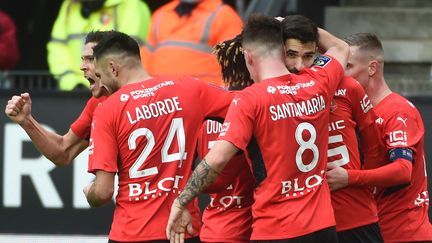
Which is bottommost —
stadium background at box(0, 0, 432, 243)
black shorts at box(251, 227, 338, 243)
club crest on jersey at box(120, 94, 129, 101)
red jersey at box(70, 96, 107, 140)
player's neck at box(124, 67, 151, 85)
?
stadium background at box(0, 0, 432, 243)

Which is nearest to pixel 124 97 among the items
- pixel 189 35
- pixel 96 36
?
pixel 96 36

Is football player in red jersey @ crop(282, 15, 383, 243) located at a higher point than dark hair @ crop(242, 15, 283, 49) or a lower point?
lower

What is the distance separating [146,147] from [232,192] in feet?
1.81

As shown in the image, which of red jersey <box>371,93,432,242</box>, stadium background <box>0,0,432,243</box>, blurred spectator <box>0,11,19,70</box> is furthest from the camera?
blurred spectator <box>0,11,19,70</box>

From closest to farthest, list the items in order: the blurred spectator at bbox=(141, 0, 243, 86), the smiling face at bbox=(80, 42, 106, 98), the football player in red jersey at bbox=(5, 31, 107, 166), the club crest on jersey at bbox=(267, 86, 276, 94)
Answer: the club crest on jersey at bbox=(267, 86, 276, 94), the smiling face at bbox=(80, 42, 106, 98), the football player in red jersey at bbox=(5, 31, 107, 166), the blurred spectator at bbox=(141, 0, 243, 86)

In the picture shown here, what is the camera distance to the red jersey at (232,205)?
6.58 meters

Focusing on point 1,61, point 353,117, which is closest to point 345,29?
point 1,61

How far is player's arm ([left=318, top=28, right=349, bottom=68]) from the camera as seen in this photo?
669cm

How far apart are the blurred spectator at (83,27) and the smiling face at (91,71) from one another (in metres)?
3.49

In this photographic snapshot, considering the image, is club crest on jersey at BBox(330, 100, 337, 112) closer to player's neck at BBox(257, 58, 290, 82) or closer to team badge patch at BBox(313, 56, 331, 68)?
team badge patch at BBox(313, 56, 331, 68)

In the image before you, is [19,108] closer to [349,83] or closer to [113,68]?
[113,68]

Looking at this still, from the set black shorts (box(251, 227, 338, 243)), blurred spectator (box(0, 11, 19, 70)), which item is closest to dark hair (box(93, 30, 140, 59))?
black shorts (box(251, 227, 338, 243))

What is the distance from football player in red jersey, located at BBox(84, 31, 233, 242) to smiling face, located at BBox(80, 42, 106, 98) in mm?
68

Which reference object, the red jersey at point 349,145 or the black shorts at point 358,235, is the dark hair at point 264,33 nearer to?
the red jersey at point 349,145
